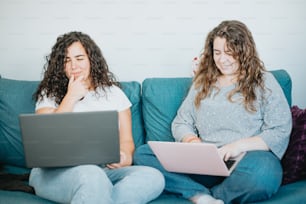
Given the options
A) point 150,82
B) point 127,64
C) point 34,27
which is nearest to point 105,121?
point 150,82

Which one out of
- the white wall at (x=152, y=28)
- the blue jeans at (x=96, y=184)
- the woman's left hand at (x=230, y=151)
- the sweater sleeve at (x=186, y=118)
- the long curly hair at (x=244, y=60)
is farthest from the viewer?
the white wall at (x=152, y=28)

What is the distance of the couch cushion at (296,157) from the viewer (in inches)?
74.1

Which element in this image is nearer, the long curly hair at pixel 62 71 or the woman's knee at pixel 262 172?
the woman's knee at pixel 262 172

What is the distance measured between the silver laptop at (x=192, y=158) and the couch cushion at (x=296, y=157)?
22cm

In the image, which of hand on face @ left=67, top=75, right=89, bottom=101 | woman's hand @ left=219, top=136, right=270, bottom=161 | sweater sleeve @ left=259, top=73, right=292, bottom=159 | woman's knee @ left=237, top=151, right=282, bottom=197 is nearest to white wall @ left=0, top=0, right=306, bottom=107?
hand on face @ left=67, top=75, right=89, bottom=101

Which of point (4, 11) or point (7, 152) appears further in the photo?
point (4, 11)

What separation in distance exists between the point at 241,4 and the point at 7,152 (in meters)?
1.45

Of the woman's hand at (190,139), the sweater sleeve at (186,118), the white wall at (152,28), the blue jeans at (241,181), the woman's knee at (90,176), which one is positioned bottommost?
the blue jeans at (241,181)

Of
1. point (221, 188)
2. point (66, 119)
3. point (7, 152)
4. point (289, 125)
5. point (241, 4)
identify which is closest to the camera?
point (66, 119)

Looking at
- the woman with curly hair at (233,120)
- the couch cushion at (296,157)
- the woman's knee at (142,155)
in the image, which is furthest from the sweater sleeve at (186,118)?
the couch cushion at (296,157)

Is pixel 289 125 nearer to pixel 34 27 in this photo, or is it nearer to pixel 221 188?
pixel 221 188

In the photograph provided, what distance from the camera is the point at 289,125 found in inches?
75.4

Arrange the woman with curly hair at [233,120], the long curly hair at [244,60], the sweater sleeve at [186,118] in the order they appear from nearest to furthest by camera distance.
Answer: the woman with curly hair at [233,120], the long curly hair at [244,60], the sweater sleeve at [186,118]

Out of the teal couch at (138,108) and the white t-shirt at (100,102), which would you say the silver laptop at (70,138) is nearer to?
the white t-shirt at (100,102)
